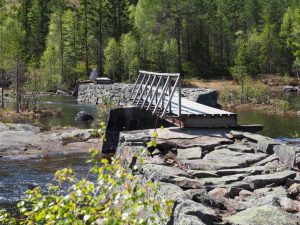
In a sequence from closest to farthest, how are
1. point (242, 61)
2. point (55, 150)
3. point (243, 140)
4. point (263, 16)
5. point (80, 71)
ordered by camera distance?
point (243, 140) < point (55, 150) < point (242, 61) < point (80, 71) < point (263, 16)

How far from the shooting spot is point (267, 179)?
31.0 feet

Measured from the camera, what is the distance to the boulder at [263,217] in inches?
259

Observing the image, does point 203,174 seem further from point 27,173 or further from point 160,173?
point 27,173

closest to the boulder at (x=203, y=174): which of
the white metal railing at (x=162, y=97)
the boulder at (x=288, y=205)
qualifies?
the boulder at (x=288, y=205)

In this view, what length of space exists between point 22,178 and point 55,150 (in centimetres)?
536

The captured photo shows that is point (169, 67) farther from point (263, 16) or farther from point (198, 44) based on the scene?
point (263, 16)

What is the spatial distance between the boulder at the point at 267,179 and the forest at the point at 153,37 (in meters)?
46.2

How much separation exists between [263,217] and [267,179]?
9.43 ft

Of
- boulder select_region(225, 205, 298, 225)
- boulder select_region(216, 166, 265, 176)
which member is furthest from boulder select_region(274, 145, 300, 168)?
boulder select_region(225, 205, 298, 225)

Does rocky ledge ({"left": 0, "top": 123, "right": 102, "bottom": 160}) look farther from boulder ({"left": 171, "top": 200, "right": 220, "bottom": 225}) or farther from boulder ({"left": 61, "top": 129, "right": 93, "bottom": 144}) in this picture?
boulder ({"left": 171, "top": 200, "right": 220, "bottom": 225})

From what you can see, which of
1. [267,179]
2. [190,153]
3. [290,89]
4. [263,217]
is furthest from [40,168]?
[290,89]

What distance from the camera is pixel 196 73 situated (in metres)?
68.6

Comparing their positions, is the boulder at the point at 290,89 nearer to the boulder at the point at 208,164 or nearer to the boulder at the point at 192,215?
the boulder at the point at 208,164

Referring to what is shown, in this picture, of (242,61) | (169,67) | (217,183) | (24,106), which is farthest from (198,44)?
(217,183)
